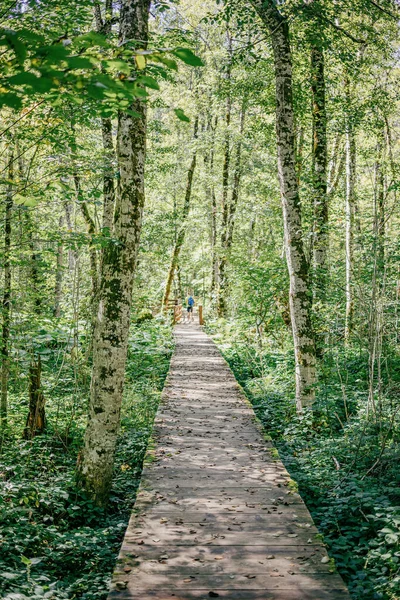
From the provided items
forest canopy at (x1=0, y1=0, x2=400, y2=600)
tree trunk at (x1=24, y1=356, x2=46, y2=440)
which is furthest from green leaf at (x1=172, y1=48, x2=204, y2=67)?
tree trunk at (x1=24, y1=356, x2=46, y2=440)

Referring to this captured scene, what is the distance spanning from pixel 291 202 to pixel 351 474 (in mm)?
4221

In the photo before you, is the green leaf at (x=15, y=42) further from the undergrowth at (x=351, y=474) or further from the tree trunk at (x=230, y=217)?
the tree trunk at (x=230, y=217)

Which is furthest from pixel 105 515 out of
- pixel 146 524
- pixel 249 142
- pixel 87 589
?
pixel 249 142

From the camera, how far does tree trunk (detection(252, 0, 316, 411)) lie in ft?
24.4

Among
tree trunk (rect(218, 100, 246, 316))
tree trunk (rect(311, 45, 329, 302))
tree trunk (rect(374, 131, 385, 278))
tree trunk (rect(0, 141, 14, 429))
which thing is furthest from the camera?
tree trunk (rect(218, 100, 246, 316))

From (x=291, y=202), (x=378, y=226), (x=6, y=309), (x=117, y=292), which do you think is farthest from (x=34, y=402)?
(x=378, y=226)

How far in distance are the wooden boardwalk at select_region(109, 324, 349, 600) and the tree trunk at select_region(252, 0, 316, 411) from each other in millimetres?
1275

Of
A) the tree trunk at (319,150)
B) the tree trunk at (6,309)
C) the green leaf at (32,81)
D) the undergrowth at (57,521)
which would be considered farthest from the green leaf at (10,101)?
the tree trunk at (319,150)

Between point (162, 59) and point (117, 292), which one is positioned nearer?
point (162, 59)

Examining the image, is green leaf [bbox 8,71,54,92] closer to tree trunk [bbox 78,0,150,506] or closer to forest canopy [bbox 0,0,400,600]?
forest canopy [bbox 0,0,400,600]

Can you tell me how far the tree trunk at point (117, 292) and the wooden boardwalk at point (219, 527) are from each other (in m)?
0.72

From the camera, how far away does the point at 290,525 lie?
169 inches

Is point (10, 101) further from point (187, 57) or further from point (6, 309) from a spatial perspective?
point (6, 309)

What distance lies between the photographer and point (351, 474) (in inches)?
212
